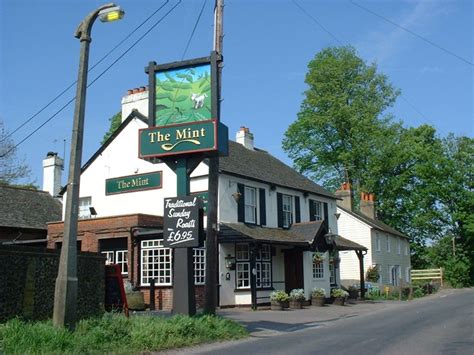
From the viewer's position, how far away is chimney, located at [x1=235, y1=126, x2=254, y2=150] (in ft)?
110

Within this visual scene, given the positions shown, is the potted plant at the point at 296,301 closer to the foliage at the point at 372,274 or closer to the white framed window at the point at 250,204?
the white framed window at the point at 250,204

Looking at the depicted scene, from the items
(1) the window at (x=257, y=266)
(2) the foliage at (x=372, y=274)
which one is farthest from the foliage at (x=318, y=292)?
(2) the foliage at (x=372, y=274)

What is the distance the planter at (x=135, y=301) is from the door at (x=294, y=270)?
8669 mm

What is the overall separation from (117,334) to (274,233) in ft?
53.2

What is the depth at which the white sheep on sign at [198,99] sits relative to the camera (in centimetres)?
1566

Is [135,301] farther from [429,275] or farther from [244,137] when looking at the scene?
[429,275]

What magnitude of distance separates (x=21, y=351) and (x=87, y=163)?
20.5 m

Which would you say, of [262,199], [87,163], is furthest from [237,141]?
[87,163]

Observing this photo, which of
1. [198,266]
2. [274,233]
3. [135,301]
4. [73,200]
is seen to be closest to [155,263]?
[198,266]

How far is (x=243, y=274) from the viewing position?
25.9m

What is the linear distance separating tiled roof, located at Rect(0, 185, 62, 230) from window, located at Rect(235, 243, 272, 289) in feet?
39.9

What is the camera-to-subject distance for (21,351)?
9625mm

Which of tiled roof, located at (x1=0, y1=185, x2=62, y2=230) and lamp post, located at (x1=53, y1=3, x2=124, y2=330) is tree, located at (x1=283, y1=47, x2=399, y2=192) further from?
lamp post, located at (x1=53, y1=3, x2=124, y2=330)

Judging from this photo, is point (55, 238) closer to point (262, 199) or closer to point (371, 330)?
point (262, 199)
